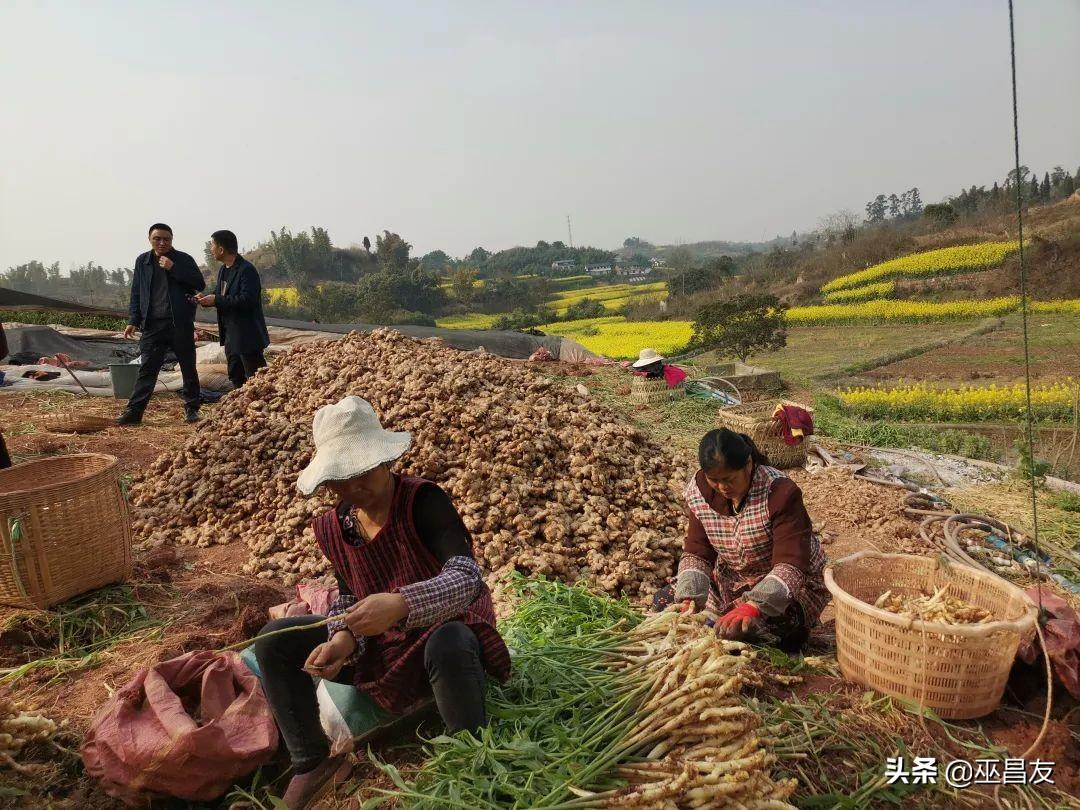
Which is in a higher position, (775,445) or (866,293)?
(866,293)

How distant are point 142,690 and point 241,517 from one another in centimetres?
262

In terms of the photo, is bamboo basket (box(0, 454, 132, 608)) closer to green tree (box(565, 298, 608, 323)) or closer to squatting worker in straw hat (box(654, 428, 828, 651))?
squatting worker in straw hat (box(654, 428, 828, 651))

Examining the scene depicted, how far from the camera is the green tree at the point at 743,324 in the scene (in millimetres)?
11141

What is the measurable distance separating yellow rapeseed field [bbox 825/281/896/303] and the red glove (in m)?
19.7

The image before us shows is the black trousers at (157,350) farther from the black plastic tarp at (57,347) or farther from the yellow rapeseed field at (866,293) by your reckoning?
the yellow rapeseed field at (866,293)

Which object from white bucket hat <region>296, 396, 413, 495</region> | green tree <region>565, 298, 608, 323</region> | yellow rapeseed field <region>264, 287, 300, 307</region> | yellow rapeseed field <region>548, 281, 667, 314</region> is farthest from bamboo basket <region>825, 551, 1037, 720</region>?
Result: yellow rapeseed field <region>548, 281, 667, 314</region>

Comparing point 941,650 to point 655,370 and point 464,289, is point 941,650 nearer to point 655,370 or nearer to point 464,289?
point 655,370

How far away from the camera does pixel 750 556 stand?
8.57 feet

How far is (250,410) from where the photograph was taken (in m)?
5.39

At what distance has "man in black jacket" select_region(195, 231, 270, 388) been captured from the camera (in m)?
5.99

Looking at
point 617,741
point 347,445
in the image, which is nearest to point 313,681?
point 347,445

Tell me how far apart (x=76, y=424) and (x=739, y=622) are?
6506 millimetres

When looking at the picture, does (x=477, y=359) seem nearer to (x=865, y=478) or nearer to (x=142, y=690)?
(x=865, y=478)

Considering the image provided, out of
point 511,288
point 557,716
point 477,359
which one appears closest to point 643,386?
point 477,359
